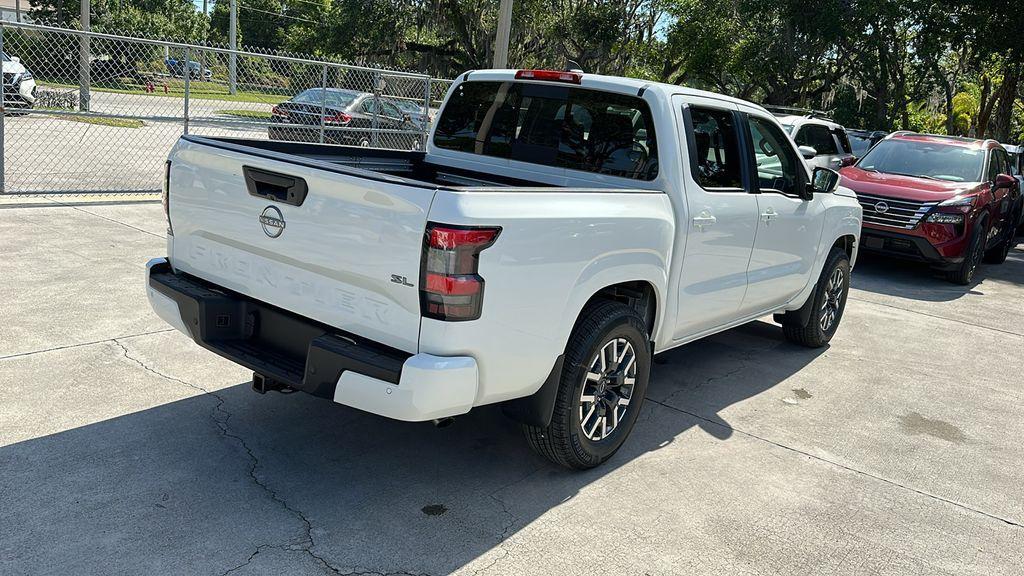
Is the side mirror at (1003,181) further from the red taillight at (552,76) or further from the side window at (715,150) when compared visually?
the red taillight at (552,76)

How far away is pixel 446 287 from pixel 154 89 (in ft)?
36.3

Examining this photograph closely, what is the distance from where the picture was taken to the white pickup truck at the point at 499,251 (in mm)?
3424

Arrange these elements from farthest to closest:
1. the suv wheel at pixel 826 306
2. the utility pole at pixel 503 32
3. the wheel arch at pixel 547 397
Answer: the utility pole at pixel 503 32 → the suv wheel at pixel 826 306 → the wheel arch at pixel 547 397

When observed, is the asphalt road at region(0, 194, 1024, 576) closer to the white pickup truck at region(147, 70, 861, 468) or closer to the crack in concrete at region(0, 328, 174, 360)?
the crack in concrete at region(0, 328, 174, 360)

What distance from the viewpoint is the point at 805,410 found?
5.77 meters

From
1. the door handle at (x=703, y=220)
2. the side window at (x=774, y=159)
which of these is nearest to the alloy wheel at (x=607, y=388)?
the door handle at (x=703, y=220)

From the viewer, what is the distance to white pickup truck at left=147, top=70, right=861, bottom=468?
342 cm

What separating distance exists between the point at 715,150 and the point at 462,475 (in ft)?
7.95

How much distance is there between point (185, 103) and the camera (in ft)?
35.9

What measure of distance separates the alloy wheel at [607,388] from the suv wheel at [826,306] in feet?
9.76

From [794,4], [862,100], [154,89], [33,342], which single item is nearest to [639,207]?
[33,342]

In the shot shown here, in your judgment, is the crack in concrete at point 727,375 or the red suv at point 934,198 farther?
the red suv at point 934,198

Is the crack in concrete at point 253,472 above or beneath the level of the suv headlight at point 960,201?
beneath

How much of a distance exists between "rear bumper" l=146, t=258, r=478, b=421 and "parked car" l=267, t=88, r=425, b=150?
9642mm
